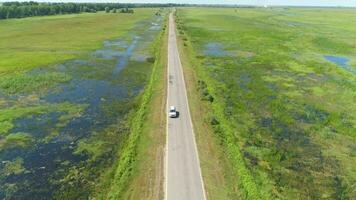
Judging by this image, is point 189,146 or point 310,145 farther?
point 310,145

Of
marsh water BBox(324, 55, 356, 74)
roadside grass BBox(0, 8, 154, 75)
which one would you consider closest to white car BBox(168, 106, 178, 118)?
roadside grass BBox(0, 8, 154, 75)

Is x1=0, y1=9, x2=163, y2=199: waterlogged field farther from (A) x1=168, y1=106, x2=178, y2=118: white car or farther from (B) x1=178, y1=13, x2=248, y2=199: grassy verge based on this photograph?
(B) x1=178, y1=13, x2=248, y2=199: grassy verge

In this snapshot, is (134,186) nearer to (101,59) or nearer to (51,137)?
(51,137)

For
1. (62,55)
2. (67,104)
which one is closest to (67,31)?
(62,55)

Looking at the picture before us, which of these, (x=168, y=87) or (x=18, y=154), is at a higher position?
(x=168, y=87)

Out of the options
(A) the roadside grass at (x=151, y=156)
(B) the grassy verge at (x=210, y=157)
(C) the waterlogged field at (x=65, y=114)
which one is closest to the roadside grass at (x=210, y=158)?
(B) the grassy verge at (x=210, y=157)

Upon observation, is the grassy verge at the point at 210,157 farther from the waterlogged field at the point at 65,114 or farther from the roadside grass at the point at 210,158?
the waterlogged field at the point at 65,114
